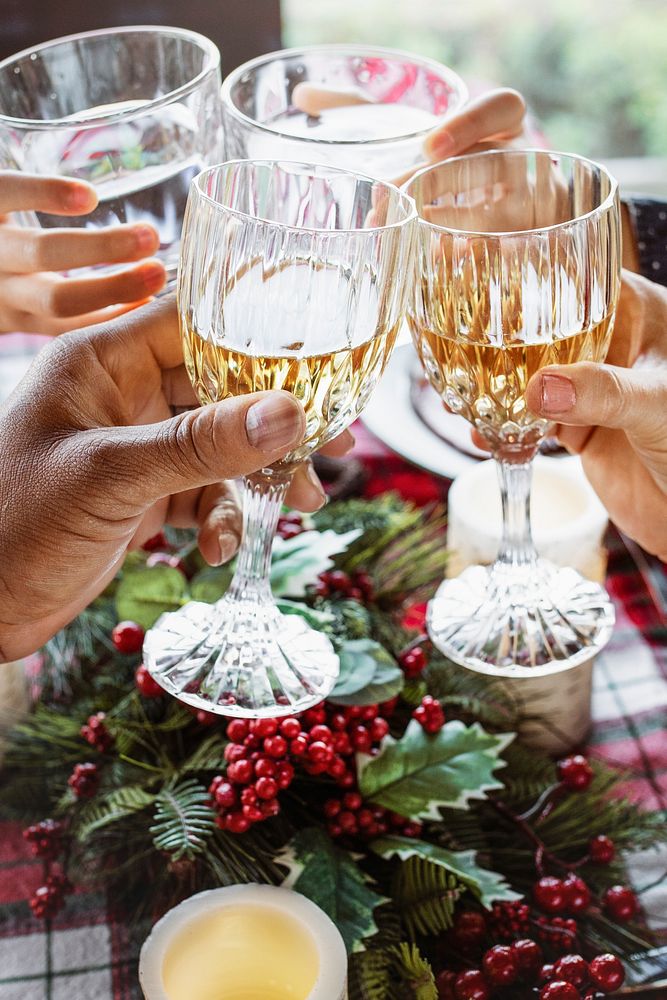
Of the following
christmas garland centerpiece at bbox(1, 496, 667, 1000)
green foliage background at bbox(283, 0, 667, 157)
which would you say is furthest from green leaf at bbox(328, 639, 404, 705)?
green foliage background at bbox(283, 0, 667, 157)

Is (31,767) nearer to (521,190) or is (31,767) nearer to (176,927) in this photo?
(176,927)

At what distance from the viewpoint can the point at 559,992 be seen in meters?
0.58

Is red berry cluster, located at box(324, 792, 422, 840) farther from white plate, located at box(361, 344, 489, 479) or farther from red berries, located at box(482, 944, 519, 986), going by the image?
white plate, located at box(361, 344, 489, 479)

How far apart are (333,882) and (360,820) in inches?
1.8

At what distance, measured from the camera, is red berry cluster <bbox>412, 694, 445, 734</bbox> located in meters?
0.69

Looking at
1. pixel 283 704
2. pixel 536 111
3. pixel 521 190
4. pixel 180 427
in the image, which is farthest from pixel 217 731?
pixel 536 111

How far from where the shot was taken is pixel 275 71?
0.81 metres

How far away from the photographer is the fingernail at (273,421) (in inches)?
20.2

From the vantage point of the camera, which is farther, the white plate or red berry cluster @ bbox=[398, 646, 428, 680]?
the white plate

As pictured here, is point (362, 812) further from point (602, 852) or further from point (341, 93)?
point (341, 93)

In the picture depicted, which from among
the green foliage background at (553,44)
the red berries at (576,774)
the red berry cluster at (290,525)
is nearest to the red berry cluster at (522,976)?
the red berries at (576,774)

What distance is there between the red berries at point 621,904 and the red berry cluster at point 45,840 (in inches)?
12.5

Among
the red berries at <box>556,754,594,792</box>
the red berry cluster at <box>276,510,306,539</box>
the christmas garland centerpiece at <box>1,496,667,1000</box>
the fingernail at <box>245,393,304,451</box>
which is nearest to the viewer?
the fingernail at <box>245,393,304,451</box>

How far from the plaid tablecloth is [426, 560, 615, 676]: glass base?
0.32 ft
